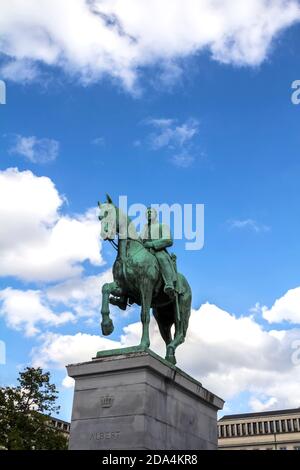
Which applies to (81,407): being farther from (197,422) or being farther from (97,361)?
(197,422)

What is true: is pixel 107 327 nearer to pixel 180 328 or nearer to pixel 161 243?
pixel 180 328

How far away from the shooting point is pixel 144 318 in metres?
18.0

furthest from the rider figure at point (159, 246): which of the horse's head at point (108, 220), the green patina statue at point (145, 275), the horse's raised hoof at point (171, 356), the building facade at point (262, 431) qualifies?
the building facade at point (262, 431)

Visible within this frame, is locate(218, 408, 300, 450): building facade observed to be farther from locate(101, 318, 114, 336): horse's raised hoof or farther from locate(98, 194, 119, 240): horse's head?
locate(98, 194, 119, 240): horse's head

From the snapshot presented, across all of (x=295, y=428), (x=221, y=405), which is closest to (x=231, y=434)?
(x=295, y=428)

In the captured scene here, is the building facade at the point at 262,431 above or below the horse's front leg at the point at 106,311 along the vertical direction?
above

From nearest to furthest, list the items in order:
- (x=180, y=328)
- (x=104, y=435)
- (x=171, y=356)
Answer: (x=104, y=435)
(x=171, y=356)
(x=180, y=328)

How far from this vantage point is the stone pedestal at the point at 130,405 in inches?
615

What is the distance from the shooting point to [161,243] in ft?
63.4

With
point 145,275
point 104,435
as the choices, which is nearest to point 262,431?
point 145,275

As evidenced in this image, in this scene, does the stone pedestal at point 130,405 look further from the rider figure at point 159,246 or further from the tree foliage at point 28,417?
the tree foliage at point 28,417

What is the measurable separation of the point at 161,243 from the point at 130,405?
5743 mm

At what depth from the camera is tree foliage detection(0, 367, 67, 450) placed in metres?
49.9
